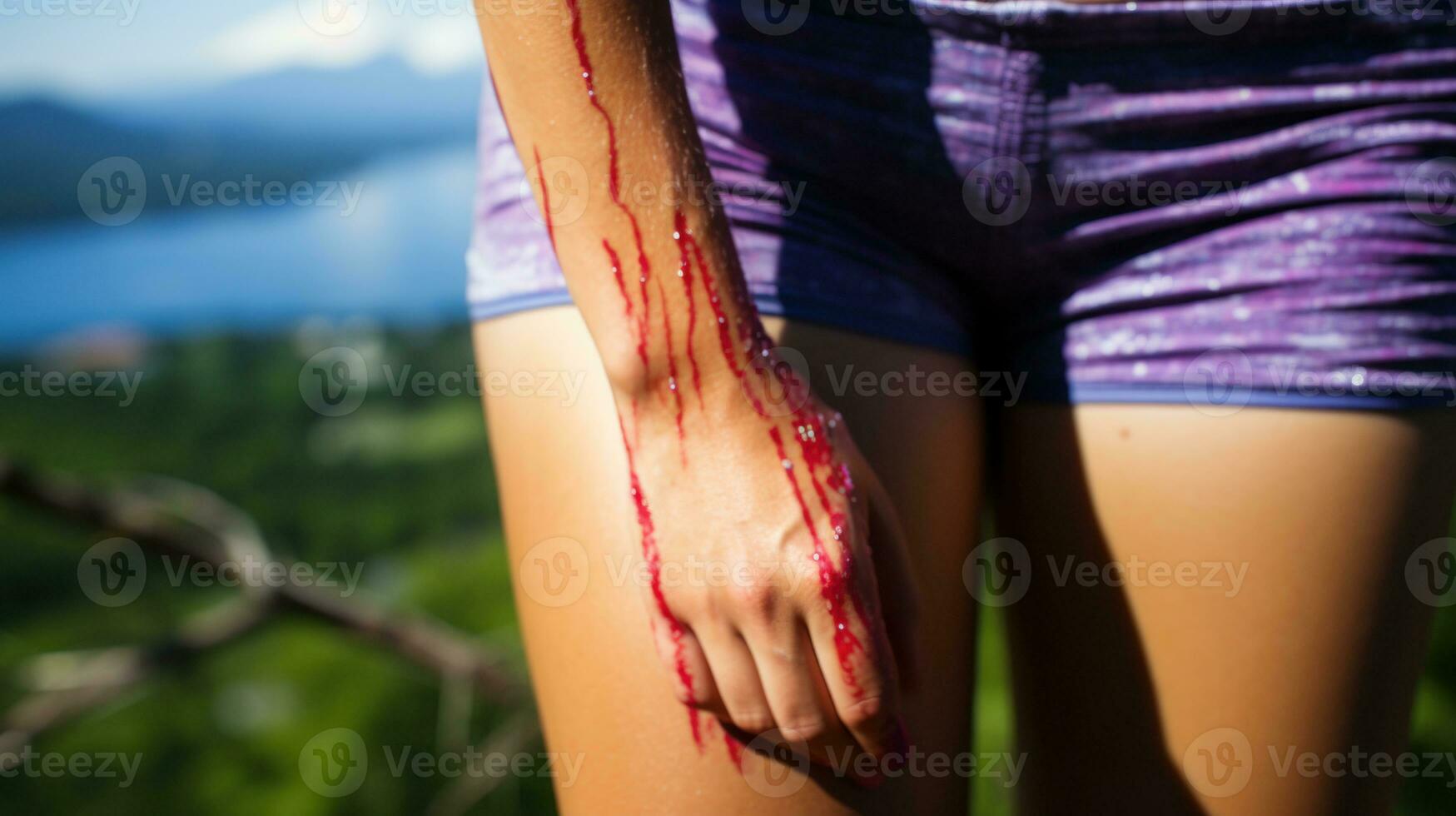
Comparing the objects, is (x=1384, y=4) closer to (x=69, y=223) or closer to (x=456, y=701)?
(x=456, y=701)

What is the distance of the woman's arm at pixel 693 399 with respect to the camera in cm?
67

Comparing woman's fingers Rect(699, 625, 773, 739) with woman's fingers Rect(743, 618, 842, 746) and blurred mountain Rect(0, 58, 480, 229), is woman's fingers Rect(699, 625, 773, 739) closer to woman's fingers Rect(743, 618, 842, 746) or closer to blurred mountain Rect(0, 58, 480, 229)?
woman's fingers Rect(743, 618, 842, 746)

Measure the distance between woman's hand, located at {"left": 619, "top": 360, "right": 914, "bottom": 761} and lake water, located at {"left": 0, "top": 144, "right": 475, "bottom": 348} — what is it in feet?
5.48

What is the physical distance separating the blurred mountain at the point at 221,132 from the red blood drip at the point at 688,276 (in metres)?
1.64

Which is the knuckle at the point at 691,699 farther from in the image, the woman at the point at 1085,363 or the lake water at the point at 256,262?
the lake water at the point at 256,262

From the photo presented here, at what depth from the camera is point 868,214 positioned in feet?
2.74

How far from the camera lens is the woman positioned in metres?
0.78

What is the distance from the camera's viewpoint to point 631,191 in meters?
0.68

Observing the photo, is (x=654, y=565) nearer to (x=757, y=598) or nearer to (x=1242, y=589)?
(x=757, y=598)

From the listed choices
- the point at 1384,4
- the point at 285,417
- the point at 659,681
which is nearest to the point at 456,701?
the point at 285,417

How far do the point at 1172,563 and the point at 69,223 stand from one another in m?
1.96

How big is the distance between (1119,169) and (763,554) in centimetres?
41

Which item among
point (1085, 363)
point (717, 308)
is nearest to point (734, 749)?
point (717, 308)

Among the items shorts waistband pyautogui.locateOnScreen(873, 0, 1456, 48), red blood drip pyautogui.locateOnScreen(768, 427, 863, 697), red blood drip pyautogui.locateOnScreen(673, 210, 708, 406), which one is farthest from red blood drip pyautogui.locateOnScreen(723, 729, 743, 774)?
shorts waistband pyautogui.locateOnScreen(873, 0, 1456, 48)
